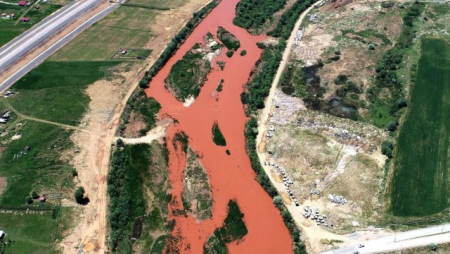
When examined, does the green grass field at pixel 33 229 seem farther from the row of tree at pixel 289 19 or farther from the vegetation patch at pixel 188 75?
the row of tree at pixel 289 19

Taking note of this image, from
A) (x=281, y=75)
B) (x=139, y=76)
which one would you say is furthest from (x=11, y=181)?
(x=281, y=75)

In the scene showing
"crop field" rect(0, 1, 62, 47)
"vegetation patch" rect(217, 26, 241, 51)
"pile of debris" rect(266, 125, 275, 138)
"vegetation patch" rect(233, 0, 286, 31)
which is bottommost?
"pile of debris" rect(266, 125, 275, 138)

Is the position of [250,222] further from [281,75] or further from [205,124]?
[281,75]

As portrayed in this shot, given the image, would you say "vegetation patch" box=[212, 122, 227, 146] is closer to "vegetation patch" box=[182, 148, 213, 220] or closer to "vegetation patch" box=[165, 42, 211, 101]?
"vegetation patch" box=[182, 148, 213, 220]

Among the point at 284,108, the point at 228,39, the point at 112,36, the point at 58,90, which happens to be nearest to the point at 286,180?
the point at 284,108

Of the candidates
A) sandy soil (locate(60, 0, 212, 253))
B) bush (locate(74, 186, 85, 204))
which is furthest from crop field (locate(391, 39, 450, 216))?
bush (locate(74, 186, 85, 204))

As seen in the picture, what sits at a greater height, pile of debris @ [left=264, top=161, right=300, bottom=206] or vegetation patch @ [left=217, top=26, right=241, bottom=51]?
vegetation patch @ [left=217, top=26, right=241, bottom=51]

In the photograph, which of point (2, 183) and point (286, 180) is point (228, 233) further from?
point (2, 183)
